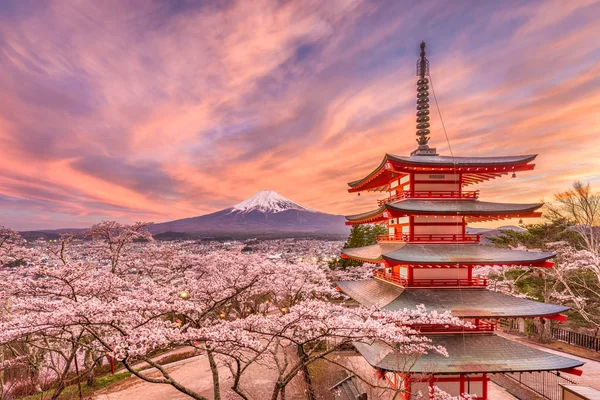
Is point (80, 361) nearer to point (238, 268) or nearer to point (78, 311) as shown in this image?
point (238, 268)

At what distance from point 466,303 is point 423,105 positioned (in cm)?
904

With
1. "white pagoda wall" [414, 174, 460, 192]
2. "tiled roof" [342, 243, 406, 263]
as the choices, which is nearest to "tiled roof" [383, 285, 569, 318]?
"tiled roof" [342, 243, 406, 263]

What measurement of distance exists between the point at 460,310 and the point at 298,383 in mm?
9066

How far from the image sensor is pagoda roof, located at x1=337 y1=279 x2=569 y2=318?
10328mm

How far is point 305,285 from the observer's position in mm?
18703

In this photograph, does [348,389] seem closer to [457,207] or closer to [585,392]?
[585,392]

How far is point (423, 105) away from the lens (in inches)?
554

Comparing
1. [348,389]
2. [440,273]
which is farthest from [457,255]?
[348,389]

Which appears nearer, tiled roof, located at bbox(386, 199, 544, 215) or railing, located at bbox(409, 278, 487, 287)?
tiled roof, located at bbox(386, 199, 544, 215)

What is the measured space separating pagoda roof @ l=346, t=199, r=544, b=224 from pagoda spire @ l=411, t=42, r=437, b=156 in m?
3.17

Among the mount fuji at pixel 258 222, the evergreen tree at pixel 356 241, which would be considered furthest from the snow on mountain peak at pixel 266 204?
the evergreen tree at pixel 356 241

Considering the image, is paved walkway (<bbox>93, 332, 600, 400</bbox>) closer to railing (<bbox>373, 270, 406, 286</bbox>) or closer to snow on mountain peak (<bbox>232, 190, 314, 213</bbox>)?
railing (<bbox>373, 270, 406, 286</bbox>)

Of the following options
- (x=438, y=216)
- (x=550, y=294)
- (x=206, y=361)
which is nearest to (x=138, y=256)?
(x=206, y=361)

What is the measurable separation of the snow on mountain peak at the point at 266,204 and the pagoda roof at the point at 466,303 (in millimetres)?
129006
